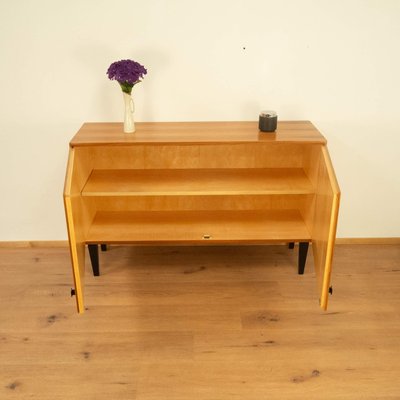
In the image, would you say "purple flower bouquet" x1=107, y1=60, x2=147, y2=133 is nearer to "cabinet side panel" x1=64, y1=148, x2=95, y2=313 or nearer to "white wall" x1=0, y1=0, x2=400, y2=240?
"white wall" x1=0, y1=0, x2=400, y2=240

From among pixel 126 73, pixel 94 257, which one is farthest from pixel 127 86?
pixel 94 257

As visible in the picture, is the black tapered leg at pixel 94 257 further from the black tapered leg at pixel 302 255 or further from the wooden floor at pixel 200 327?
the black tapered leg at pixel 302 255

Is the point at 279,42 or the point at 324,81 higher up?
the point at 279,42

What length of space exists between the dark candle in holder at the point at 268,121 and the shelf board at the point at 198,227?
491mm

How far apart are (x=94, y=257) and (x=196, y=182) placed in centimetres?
66

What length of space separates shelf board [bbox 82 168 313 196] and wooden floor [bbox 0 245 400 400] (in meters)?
Result: 0.52

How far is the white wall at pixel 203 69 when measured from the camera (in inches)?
77.9

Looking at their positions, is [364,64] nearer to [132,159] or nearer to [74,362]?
[132,159]

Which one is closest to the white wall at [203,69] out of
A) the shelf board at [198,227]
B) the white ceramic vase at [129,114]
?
the white ceramic vase at [129,114]

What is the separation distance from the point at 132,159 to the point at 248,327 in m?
1.02

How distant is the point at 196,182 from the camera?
2.04 meters

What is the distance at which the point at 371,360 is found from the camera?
1696 millimetres

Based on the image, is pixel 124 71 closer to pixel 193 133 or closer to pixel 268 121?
pixel 193 133

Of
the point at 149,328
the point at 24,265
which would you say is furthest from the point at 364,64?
the point at 24,265
